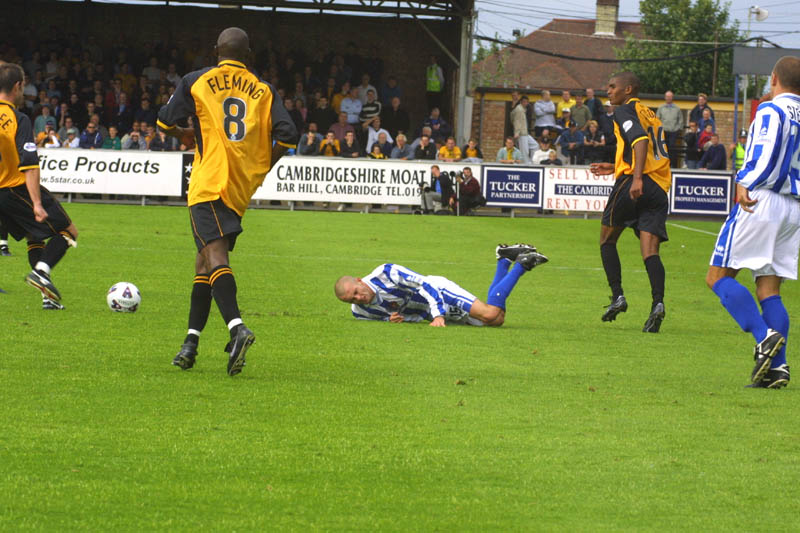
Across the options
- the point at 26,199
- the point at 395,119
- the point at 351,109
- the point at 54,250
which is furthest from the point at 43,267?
the point at 395,119

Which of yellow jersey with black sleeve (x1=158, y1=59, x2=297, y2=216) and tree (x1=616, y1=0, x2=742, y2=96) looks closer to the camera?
yellow jersey with black sleeve (x1=158, y1=59, x2=297, y2=216)

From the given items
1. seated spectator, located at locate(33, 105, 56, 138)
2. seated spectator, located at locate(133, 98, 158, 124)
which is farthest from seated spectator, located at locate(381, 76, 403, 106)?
seated spectator, located at locate(33, 105, 56, 138)

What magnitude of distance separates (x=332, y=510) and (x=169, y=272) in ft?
32.0

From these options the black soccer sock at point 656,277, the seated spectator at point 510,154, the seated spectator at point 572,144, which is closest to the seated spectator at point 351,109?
the seated spectator at point 510,154

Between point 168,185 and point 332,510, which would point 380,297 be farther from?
point 168,185

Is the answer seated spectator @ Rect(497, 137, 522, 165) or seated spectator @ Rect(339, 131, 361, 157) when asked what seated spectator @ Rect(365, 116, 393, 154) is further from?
seated spectator @ Rect(497, 137, 522, 165)

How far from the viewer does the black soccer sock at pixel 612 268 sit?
1066 cm

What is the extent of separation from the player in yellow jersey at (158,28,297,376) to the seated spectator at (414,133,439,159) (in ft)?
74.2

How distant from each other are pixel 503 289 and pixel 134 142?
808 inches

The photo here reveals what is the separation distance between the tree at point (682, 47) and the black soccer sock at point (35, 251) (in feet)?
238

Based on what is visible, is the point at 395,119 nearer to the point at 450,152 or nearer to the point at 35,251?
the point at 450,152

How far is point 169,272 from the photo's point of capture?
45.0 ft

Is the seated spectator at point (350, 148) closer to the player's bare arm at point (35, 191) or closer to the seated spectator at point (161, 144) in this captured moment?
the seated spectator at point (161, 144)

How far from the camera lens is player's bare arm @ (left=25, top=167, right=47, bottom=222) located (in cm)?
966
